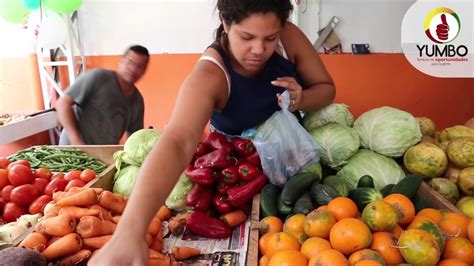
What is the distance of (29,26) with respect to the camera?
4.69m

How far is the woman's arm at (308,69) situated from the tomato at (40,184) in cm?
130

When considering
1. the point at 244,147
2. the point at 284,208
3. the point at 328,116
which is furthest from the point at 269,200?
the point at 328,116

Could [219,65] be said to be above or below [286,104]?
above

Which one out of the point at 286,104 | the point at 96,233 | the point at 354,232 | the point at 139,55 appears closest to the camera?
the point at 354,232

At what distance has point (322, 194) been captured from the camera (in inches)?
56.8

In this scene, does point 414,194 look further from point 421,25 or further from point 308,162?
point 421,25

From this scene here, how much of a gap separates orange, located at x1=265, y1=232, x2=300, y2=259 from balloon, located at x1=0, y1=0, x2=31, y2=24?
14.0 ft

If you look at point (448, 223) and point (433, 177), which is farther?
point (433, 177)

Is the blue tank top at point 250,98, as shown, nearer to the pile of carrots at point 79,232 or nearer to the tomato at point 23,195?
the pile of carrots at point 79,232

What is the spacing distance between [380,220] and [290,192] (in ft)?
1.23

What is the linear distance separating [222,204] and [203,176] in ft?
0.46

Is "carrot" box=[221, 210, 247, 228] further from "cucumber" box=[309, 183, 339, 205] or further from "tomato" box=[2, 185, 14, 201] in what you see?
"tomato" box=[2, 185, 14, 201]

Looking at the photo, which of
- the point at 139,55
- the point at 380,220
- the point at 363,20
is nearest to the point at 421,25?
the point at 363,20

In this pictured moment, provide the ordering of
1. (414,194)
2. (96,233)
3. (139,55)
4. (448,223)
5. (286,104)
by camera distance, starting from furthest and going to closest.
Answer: (139,55) → (286,104) → (414,194) → (96,233) → (448,223)
